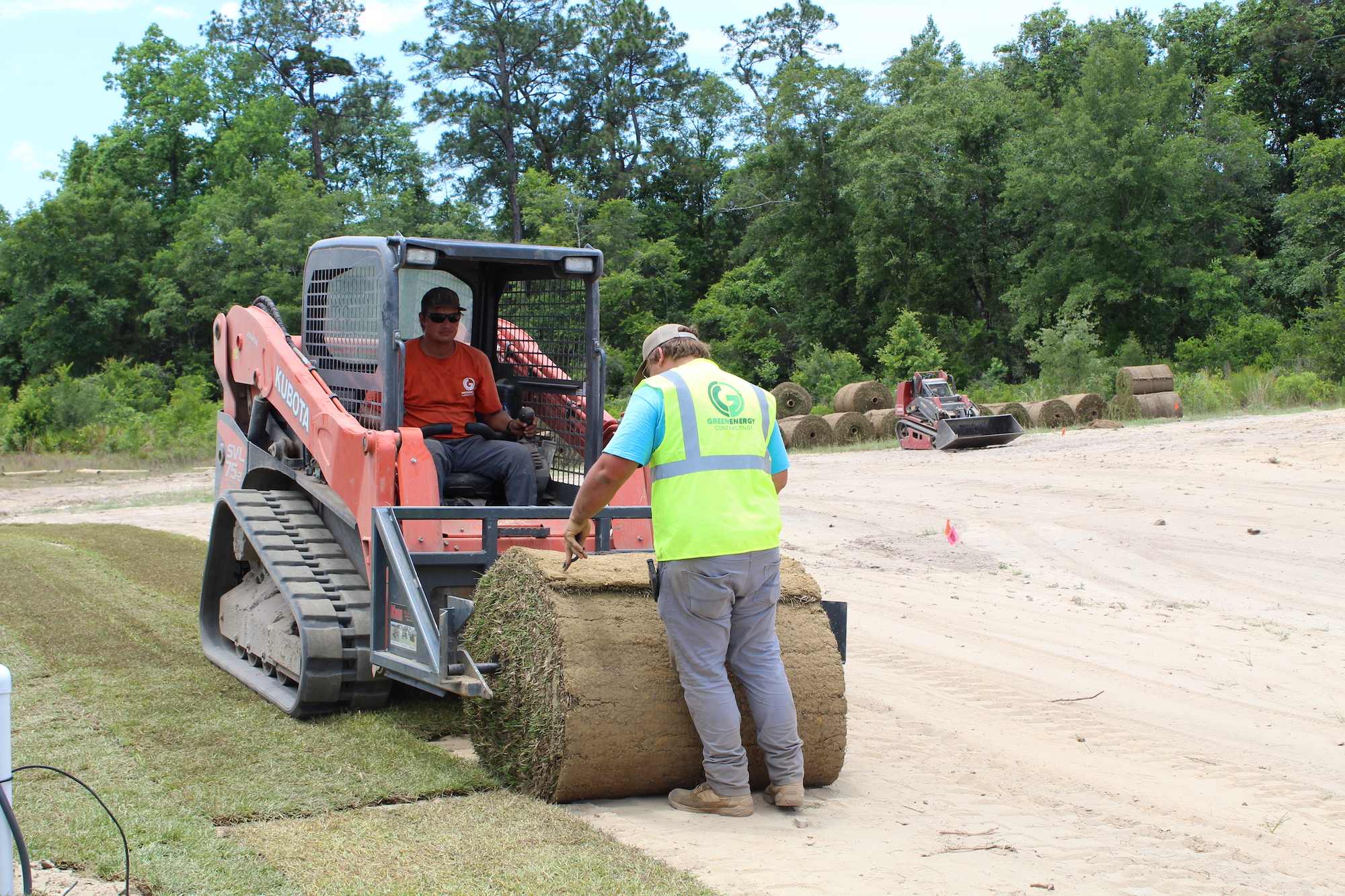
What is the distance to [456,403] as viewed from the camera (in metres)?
6.49

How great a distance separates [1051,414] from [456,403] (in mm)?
23200

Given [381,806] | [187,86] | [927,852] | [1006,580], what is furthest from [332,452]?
[187,86]

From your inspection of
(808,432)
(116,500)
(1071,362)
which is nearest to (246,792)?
(116,500)

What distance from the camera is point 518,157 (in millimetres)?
58250

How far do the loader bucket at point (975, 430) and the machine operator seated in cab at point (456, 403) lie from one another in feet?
59.1

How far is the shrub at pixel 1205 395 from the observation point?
86.2 ft

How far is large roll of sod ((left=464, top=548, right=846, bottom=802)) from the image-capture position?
4578 millimetres

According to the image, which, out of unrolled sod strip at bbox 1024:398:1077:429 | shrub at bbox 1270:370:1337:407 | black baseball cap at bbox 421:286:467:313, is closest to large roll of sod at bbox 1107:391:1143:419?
unrolled sod strip at bbox 1024:398:1077:429

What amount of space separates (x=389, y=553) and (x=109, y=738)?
1596mm

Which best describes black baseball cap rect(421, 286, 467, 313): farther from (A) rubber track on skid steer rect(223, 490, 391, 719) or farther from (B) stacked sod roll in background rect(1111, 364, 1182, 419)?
(B) stacked sod roll in background rect(1111, 364, 1182, 419)

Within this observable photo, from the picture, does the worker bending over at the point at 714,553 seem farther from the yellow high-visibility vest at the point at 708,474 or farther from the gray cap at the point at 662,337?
the gray cap at the point at 662,337

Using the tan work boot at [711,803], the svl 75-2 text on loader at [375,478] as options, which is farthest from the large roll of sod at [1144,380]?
the tan work boot at [711,803]

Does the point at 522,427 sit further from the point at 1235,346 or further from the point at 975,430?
the point at 1235,346

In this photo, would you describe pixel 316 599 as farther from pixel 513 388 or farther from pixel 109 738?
pixel 513 388
